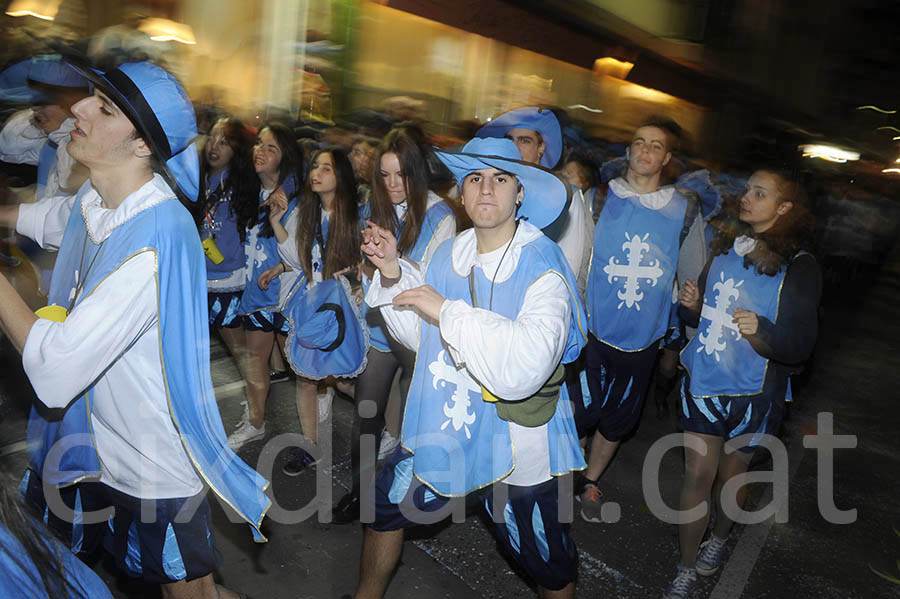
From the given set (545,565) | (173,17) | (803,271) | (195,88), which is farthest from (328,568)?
(173,17)

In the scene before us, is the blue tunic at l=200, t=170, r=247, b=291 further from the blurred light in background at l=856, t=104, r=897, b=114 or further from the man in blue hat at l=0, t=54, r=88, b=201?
the blurred light in background at l=856, t=104, r=897, b=114

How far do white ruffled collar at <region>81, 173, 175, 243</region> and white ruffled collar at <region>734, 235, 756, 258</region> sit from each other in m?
2.39

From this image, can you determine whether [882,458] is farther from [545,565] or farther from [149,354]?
[149,354]

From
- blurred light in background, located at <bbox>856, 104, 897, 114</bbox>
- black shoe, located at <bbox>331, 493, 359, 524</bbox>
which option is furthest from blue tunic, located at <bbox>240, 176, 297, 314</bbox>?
blurred light in background, located at <bbox>856, 104, 897, 114</bbox>

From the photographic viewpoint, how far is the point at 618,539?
363cm

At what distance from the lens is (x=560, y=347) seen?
2092mm

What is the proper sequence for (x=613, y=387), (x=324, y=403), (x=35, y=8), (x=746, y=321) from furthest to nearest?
(x=35, y=8) < (x=324, y=403) < (x=613, y=387) < (x=746, y=321)

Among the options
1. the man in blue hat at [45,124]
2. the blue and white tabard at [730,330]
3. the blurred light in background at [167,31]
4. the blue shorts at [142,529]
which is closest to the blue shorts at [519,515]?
the blue shorts at [142,529]

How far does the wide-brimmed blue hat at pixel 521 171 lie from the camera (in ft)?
7.51

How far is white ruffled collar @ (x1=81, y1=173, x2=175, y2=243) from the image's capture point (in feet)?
6.53

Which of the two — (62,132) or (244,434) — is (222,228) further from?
(244,434)

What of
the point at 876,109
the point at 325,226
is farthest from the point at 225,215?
the point at 876,109

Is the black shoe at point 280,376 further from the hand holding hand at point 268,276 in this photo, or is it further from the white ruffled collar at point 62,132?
the white ruffled collar at point 62,132

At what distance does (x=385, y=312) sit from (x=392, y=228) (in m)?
1.08
